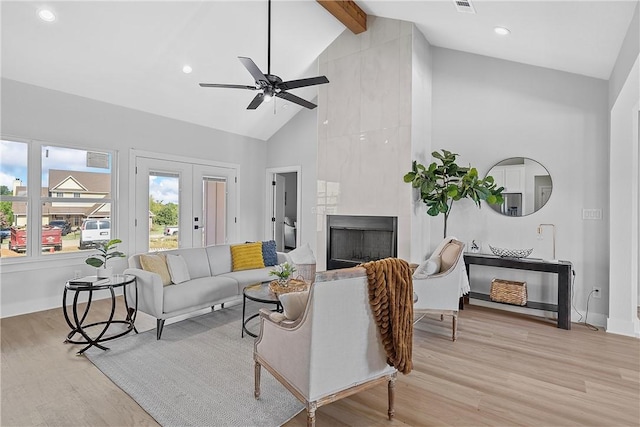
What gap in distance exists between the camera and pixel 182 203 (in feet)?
19.4

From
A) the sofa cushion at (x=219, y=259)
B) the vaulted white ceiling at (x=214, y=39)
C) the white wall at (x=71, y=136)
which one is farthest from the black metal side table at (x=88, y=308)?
the vaulted white ceiling at (x=214, y=39)

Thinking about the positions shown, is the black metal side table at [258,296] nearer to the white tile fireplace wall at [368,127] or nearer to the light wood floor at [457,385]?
the light wood floor at [457,385]

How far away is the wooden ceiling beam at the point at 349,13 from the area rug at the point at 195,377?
395cm

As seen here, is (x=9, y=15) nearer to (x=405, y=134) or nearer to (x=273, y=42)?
(x=273, y=42)

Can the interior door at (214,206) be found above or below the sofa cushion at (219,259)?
above

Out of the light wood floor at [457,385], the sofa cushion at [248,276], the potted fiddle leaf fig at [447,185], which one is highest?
the potted fiddle leaf fig at [447,185]

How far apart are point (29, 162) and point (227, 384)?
149 inches

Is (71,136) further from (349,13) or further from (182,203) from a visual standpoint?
(349,13)

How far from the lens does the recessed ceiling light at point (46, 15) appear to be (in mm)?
3459

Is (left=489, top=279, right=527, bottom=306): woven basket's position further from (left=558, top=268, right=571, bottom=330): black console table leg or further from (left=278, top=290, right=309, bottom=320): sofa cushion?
(left=278, top=290, right=309, bottom=320): sofa cushion

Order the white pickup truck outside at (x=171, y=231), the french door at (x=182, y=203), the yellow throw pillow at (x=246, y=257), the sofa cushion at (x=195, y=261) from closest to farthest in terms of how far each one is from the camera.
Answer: the sofa cushion at (x=195, y=261)
the yellow throw pillow at (x=246, y=257)
the french door at (x=182, y=203)
the white pickup truck outside at (x=171, y=231)

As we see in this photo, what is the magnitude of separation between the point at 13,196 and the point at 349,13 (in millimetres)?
4702

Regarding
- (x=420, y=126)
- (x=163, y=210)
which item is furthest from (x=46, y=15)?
(x=420, y=126)

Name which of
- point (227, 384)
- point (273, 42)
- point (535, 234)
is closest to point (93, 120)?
point (273, 42)
